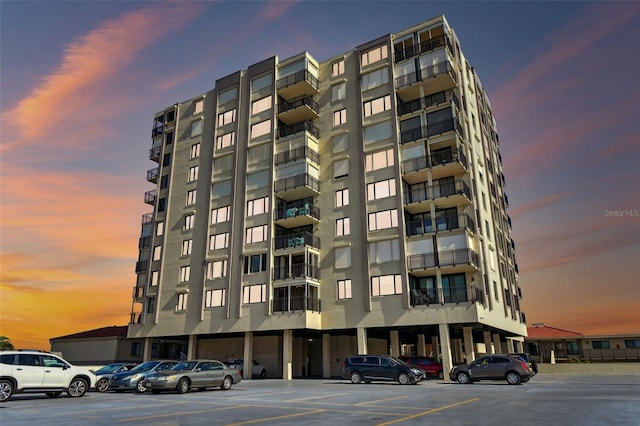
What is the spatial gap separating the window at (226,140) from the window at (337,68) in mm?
12325

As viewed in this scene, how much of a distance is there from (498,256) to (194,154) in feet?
112

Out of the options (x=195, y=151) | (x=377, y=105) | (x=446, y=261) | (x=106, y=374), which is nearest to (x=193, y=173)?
(x=195, y=151)

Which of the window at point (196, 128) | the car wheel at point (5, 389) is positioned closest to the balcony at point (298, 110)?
the window at point (196, 128)

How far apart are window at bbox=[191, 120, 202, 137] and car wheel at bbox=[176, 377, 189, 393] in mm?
34870

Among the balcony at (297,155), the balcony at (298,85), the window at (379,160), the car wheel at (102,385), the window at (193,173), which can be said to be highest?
the balcony at (298,85)

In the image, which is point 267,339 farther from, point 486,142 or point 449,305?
point 486,142

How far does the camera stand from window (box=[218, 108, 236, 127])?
1954 inches

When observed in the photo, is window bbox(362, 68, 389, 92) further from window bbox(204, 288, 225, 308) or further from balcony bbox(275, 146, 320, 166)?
window bbox(204, 288, 225, 308)

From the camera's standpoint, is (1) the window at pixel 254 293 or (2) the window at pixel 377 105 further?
(2) the window at pixel 377 105

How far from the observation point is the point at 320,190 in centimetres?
4250

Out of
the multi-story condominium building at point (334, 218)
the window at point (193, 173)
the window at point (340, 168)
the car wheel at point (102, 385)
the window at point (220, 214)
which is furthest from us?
the window at point (193, 173)

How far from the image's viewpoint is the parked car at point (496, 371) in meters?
26.0

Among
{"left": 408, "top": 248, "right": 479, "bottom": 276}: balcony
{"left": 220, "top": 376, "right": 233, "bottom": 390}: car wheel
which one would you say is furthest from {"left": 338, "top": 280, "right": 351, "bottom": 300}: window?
{"left": 220, "top": 376, "right": 233, "bottom": 390}: car wheel

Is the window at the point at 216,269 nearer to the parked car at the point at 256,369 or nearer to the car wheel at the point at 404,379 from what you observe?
the parked car at the point at 256,369
